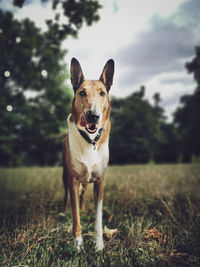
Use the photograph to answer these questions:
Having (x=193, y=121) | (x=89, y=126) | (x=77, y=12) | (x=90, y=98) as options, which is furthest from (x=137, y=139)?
(x=89, y=126)

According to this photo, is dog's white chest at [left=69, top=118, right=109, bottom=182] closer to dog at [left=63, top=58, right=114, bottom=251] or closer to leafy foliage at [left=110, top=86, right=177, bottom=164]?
dog at [left=63, top=58, right=114, bottom=251]

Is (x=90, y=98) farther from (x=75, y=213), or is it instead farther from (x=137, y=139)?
(x=137, y=139)

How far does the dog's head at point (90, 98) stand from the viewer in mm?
1863

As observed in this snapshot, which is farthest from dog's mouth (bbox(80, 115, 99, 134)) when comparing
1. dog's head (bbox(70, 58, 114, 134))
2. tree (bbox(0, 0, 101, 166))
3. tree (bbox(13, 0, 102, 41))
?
tree (bbox(0, 0, 101, 166))

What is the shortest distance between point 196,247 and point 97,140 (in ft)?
4.70

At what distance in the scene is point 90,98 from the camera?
2.02 m

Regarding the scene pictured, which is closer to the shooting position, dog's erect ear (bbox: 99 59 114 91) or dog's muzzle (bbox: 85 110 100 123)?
dog's muzzle (bbox: 85 110 100 123)

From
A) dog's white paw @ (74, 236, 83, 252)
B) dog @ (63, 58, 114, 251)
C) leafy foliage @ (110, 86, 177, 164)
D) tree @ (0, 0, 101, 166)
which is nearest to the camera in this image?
dog @ (63, 58, 114, 251)

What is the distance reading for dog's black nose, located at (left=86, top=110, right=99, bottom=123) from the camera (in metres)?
1.82

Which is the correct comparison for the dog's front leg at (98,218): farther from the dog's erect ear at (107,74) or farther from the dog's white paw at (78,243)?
the dog's erect ear at (107,74)

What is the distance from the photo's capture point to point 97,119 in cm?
184

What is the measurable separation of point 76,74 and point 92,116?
65 cm

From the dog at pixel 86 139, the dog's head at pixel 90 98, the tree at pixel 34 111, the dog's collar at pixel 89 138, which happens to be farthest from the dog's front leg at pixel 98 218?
the tree at pixel 34 111

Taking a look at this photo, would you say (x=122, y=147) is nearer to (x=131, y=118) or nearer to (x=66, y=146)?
(x=131, y=118)
